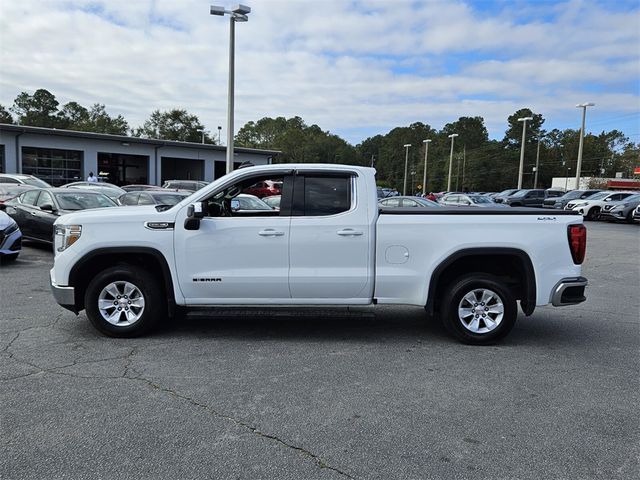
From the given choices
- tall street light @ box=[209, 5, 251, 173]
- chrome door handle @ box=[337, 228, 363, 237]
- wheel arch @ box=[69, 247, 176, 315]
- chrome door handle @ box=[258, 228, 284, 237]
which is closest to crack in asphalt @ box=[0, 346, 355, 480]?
wheel arch @ box=[69, 247, 176, 315]

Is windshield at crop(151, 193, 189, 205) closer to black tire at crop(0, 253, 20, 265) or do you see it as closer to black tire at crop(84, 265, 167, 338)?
black tire at crop(0, 253, 20, 265)

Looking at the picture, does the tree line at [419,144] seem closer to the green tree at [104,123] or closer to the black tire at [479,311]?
the green tree at [104,123]

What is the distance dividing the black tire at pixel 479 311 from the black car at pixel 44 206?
9.34 meters

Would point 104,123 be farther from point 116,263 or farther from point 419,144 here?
point 116,263

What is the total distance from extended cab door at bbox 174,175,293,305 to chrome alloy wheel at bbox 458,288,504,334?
1.92 metres

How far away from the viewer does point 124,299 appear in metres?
5.61

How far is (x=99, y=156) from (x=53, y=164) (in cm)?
468

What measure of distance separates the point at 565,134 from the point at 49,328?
13618cm

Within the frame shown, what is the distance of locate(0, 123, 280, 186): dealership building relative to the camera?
36781mm

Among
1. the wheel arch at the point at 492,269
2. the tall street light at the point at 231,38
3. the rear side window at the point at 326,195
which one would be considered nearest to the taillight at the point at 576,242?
the wheel arch at the point at 492,269

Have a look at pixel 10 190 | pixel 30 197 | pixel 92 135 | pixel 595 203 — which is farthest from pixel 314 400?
pixel 92 135

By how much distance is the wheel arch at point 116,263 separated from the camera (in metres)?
5.48

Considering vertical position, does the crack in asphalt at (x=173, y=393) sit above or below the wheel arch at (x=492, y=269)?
below

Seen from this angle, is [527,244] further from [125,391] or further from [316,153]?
[316,153]
